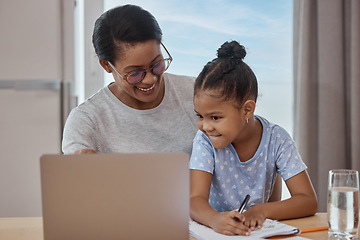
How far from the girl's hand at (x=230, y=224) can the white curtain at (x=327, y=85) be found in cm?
171

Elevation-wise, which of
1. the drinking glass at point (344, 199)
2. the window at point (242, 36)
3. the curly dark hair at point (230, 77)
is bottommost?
the drinking glass at point (344, 199)

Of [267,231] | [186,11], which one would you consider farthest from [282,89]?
[267,231]

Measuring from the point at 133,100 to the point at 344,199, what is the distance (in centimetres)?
90

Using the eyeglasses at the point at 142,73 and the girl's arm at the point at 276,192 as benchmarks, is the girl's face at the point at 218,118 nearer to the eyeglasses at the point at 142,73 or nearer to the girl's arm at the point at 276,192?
the eyeglasses at the point at 142,73

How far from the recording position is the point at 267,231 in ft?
3.68

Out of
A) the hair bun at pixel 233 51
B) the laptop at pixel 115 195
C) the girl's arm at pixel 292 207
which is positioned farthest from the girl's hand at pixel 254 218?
the hair bun at pixel 233 51

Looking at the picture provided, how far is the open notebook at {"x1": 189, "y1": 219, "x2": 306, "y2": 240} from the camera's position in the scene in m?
1.08

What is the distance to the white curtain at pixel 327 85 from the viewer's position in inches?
106

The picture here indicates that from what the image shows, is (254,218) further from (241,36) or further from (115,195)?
(241,36)

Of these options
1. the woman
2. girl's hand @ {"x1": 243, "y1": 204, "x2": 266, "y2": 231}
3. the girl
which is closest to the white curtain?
the woman

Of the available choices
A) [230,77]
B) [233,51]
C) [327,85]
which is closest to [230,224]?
[230,77]

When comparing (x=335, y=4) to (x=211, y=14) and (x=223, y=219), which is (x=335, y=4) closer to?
(x=211, y=14)

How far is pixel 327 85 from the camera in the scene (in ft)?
8.94

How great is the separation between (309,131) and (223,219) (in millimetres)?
1746
